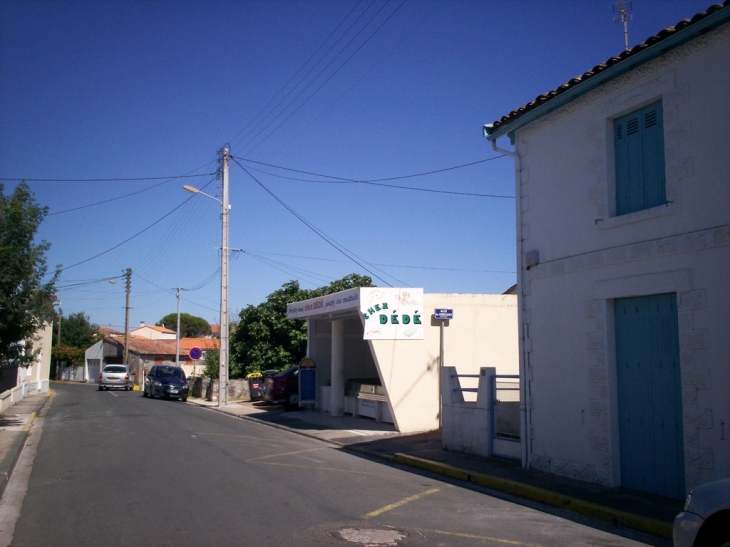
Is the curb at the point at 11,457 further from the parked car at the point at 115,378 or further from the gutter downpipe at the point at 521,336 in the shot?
the parked car at the point at 115,378

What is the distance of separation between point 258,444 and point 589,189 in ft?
30.7

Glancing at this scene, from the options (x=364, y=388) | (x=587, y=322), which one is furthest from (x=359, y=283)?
(x=587, y=322)

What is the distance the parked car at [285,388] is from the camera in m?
24.4

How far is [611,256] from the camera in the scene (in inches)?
391

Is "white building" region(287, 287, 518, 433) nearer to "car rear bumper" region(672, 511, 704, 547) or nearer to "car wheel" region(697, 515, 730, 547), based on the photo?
"car rear bumper" region(672, 511, 704, 547)

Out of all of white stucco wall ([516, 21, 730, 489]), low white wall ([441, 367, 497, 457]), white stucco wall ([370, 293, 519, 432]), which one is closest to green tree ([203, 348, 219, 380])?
white stucco wall ([370, 293, 519, 432])

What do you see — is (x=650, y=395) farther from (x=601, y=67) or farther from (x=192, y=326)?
(x=192, y=326)

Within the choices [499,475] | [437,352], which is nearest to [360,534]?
[499,475]

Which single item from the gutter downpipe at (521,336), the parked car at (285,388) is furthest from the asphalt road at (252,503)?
the parked car at (285,388)

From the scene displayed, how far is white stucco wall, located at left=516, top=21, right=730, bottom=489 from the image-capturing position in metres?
8.44

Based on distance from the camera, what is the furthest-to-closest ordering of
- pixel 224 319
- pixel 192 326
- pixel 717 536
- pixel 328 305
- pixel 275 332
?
pixel 192 326 < pixel 275 332 < pixel 224 319 < pixel 328 305 < pixel 717 536

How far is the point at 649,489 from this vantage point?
927 cm

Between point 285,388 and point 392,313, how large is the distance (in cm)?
863

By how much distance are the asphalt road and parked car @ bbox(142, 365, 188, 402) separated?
17.0 m
